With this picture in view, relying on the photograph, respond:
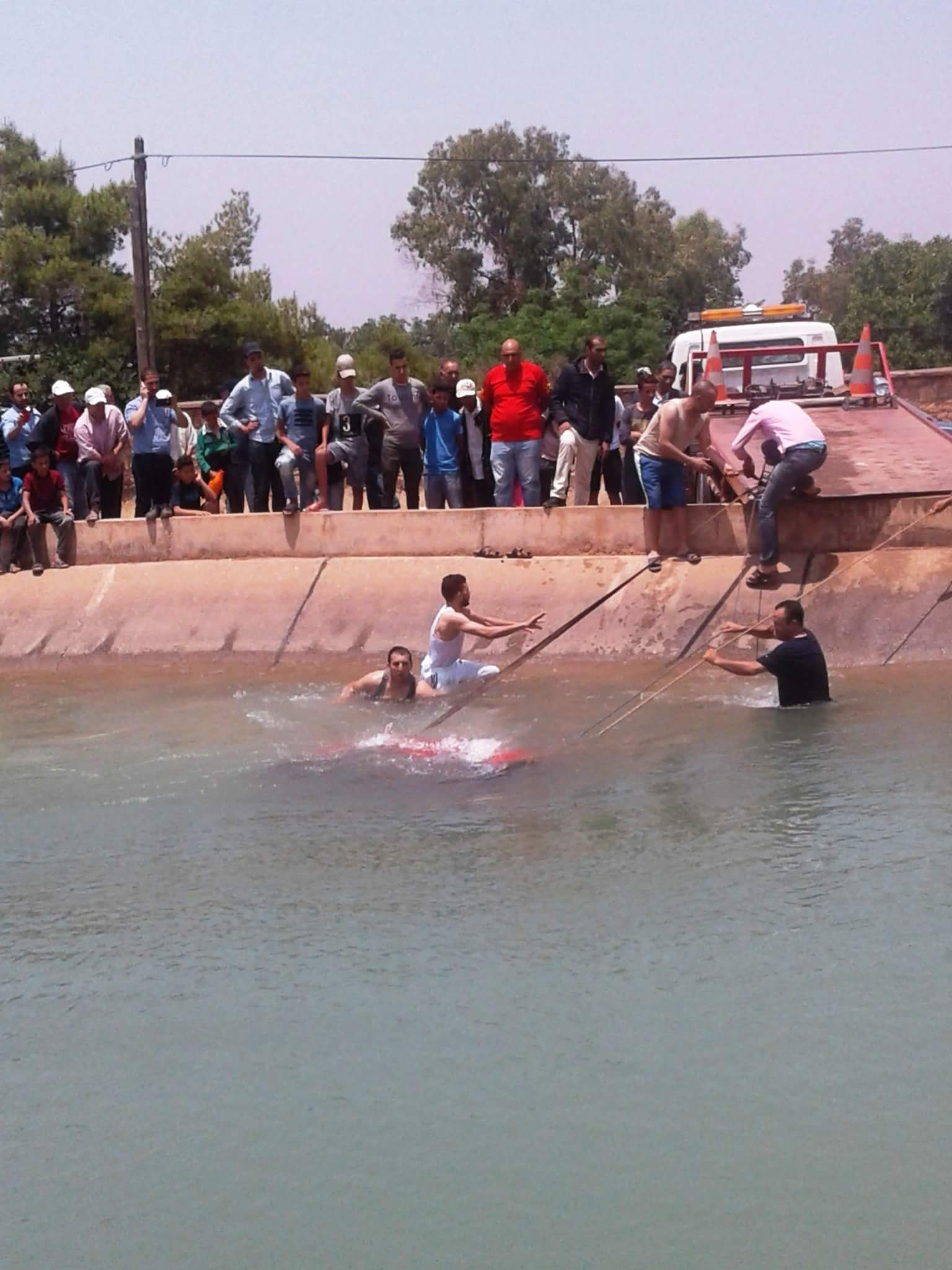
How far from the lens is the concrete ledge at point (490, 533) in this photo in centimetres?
1300

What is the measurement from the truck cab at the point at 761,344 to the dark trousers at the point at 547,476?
2231mm

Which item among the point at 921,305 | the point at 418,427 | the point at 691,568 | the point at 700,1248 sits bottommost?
the point at 700,1248

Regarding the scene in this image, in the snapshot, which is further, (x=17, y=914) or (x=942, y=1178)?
(x=17, y=914)

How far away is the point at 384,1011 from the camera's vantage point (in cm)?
662

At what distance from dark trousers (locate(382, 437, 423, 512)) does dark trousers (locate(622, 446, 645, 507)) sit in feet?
6.22

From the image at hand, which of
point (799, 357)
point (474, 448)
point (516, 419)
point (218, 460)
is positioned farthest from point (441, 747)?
point (799, 357)

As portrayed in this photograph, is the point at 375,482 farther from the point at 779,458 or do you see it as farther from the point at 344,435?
the point at 779,458

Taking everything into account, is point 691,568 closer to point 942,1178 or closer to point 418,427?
point 418,427

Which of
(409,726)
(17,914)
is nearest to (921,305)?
(409,726)

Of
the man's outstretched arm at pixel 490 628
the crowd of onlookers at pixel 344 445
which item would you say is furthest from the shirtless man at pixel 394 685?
the crowd of onlookers at pixel 344 445

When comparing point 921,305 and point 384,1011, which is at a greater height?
point 921,305

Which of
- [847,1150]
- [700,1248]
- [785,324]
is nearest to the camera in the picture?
[700,1248]

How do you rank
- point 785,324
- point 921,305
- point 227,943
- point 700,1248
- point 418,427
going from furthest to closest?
point 921,305, point 785,324, point 418,427, point 227,943, point 700,1248

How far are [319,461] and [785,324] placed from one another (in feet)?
19.5
